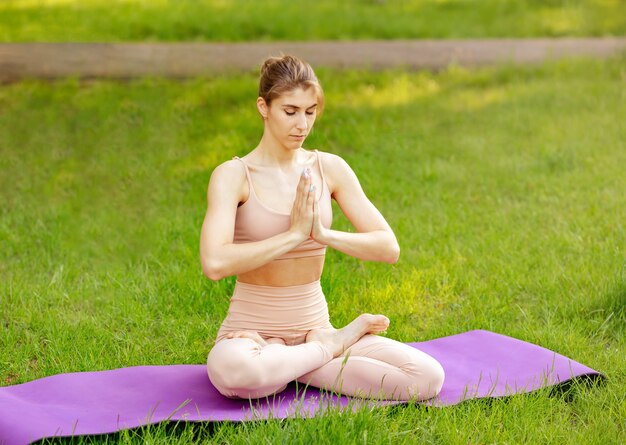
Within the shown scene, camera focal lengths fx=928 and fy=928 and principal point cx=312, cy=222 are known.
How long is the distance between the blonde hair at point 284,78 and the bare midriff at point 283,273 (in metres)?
0.70

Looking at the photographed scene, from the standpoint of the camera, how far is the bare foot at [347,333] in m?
4.10

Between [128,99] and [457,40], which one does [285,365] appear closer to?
[128,99]

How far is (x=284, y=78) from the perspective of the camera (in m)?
3.98

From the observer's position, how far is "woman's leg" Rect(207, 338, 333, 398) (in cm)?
377

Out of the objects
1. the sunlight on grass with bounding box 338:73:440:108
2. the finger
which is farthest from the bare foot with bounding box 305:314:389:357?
the sunlight on grass with bounding box 338:73:440:108

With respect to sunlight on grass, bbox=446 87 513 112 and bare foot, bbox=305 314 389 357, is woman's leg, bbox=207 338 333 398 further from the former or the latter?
sunlight on grass, bbox=446 87 513 112

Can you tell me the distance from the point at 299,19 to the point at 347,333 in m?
7.49

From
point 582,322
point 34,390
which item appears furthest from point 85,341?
point 582,322

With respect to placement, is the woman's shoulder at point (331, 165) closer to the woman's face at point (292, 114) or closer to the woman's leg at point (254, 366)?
the woman's face at point (292, 114)

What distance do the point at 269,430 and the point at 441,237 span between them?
327 cm

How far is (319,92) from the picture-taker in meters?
4.04

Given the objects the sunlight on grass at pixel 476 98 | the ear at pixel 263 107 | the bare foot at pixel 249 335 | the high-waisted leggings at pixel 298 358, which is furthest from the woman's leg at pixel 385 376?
the sunlight on grass at pixel 476 98

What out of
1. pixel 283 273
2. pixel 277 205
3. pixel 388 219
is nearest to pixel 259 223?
pixel 277 205

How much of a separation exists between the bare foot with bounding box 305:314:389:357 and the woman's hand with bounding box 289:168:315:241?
1.65ft
